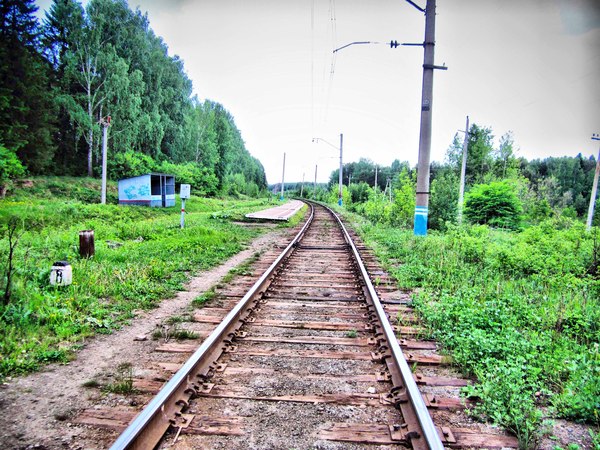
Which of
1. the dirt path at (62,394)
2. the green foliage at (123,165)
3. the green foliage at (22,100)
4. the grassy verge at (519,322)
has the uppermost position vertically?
the green foliage at (22,100)

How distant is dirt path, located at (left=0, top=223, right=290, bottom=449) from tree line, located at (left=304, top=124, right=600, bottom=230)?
10182mm

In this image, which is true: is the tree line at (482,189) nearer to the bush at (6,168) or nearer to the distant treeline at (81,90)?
the bush at (6,168)

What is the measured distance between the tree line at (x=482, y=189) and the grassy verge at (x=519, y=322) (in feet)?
14.1

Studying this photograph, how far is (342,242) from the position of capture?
1124 centimetres

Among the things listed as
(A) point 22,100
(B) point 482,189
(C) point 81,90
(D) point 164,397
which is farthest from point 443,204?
(C) point 81,90

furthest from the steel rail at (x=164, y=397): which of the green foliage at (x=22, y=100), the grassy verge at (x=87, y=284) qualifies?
the green foliage at (x=22, y=100)

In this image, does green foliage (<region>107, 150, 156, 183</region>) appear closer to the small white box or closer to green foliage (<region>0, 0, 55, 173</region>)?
green foliage (<region>0, 0, 55, 173</region>)

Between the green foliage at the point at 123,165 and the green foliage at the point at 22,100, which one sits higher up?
the green foliage at the point at 22,100

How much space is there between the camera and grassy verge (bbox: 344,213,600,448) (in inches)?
101

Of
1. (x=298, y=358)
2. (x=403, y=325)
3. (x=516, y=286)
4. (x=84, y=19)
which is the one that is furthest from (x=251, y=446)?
(x=84, y=19)

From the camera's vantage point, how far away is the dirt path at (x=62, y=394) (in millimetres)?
2199

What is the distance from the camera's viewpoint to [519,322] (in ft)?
13.7

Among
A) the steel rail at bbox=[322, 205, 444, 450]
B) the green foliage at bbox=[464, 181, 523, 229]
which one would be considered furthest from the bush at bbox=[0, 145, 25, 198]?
the green foliage at bbox=[464, 181, 523, 229]

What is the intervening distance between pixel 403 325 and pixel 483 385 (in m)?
1.50
